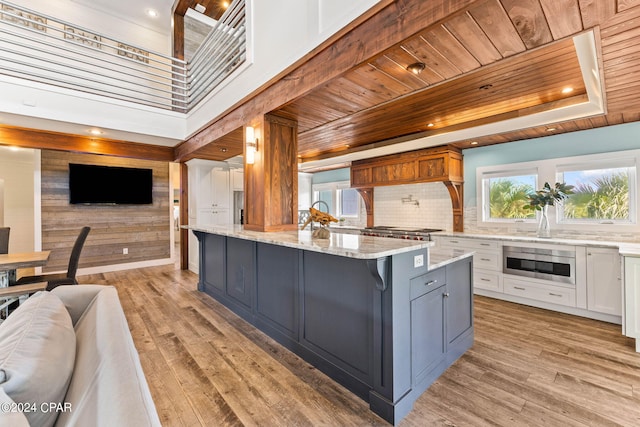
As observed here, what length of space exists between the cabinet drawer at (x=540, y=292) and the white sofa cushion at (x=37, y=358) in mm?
4567

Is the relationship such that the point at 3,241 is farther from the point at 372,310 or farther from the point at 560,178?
the point at 560,178

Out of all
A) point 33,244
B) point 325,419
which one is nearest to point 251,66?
point 325,419

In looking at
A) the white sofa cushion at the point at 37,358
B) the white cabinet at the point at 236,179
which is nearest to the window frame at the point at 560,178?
the white cabinet at the point at 236,179

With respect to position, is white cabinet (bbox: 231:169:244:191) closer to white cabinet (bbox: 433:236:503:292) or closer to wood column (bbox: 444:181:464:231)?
wood column (bbox: 444:181:464:231)

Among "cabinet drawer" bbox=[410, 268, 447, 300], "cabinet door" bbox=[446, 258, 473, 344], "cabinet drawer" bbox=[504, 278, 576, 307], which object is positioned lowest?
"cabinet drawer" bbox=[504, 278, 576, 307]

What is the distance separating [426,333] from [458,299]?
1.96ft

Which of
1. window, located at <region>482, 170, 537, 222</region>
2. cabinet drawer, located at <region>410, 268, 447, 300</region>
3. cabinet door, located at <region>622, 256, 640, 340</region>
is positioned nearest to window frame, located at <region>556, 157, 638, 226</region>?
window, located at <region>482, 170, 537, 222</region>

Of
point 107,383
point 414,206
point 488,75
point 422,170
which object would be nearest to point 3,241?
point 107,383

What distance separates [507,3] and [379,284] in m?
1.70

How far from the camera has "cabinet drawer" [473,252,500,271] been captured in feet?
13.1

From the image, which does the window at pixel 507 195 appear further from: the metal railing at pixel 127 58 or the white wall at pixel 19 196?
the white wall at pixel 19 196

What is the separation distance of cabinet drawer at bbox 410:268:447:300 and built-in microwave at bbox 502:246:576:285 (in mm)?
2276

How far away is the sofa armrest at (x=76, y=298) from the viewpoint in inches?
58.4

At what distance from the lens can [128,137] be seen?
4.76 meters
